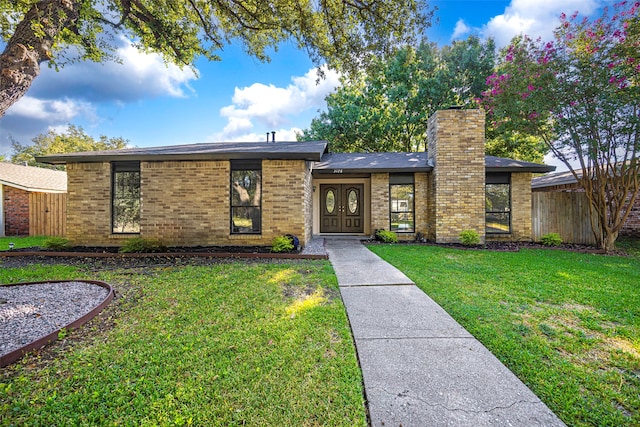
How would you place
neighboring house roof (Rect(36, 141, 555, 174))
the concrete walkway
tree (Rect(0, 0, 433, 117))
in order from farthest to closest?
neighboring house roof (Rect(36, 141, 555, 174)) < tree (Rect(0, 0, 433, 117)) < the concrete walkway

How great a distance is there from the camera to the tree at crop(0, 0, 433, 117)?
5.96 metres

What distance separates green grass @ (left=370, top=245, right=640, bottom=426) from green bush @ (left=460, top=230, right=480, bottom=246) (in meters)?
2.02

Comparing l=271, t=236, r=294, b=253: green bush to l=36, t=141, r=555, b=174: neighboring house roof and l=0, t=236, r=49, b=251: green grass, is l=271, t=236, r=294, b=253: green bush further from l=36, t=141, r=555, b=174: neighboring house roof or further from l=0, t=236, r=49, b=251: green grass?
l=0, t=236, r=49, b=251: green grass

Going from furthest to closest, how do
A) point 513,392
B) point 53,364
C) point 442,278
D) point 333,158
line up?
point 333,158 < point 442,278 < point 53,364 < point 513,392

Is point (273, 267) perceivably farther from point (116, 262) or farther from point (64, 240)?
point (64, 240)

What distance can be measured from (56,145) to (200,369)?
1458 inches

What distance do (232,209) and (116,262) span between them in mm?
3162

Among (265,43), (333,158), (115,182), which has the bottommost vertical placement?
(115,182)

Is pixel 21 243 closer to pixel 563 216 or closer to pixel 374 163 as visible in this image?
pixel 374 163

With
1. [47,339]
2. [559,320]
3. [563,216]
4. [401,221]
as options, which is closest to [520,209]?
[563,216]

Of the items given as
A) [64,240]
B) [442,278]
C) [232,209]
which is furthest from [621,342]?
[64,240]

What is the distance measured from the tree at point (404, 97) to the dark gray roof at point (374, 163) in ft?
19.7

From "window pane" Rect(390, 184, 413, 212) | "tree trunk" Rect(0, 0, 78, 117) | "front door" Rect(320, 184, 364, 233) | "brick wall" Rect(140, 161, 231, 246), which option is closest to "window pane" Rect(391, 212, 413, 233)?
"window pane" Rect(390, 184, 413, 212)

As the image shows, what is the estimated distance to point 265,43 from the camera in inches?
308
